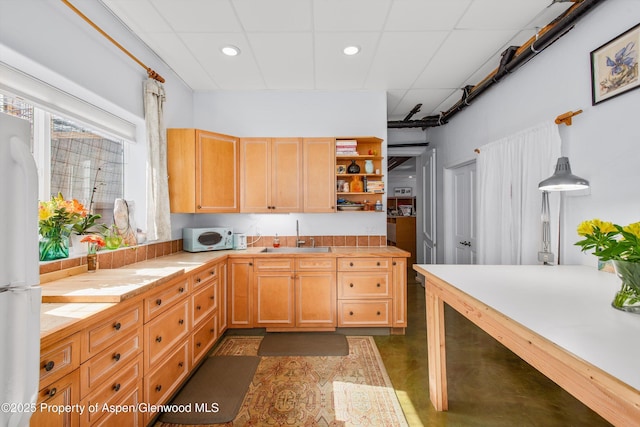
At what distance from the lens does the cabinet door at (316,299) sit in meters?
2.80

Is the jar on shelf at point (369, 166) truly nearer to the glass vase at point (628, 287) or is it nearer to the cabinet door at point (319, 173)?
the cabinet door at point (319, 173)

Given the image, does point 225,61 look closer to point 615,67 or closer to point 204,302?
point 204,302

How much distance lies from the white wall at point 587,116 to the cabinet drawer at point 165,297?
2.92 m

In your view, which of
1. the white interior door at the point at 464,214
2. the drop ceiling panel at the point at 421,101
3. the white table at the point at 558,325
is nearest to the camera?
the white table at the point at 558,325

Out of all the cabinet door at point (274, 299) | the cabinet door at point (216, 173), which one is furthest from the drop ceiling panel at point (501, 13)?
the cabinet door at point (274, 299)

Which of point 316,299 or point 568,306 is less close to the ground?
point 568,306

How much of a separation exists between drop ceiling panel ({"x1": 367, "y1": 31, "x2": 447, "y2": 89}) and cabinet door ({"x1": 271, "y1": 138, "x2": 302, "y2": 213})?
1.15m

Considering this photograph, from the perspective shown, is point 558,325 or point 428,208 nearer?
point 558,325

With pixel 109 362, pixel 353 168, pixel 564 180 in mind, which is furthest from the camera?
pixel 353 168

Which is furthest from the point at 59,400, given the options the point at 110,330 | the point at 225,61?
the point at 225,61

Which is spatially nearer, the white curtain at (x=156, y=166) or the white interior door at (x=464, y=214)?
the white curtain at (x=156, y=166)

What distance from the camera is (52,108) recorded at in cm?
171

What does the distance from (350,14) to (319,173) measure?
1.51 meters

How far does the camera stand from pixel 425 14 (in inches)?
79.7
